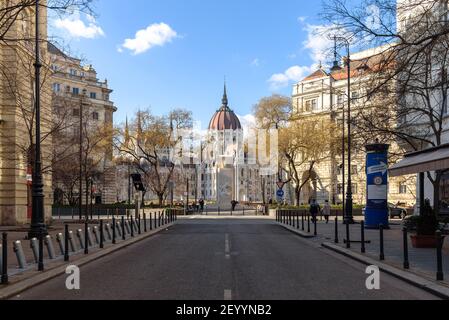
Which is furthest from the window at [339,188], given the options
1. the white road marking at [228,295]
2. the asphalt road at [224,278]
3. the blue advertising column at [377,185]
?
the white road marking at [228,295]

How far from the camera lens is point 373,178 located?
30.7 meters

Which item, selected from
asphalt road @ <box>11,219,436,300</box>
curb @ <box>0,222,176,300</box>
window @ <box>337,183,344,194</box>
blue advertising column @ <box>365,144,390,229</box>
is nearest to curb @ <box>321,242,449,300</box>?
asphalt road @ <box>11,219,436,300</box>

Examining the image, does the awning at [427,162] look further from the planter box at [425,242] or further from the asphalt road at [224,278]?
the asphalt road at [224,278]

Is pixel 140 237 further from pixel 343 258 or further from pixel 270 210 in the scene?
pixel 270 210

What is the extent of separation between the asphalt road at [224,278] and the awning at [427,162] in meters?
3.93

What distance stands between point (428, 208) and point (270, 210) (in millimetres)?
37845

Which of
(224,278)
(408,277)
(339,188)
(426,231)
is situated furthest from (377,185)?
(339,188)

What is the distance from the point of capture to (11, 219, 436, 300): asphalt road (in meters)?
9.94

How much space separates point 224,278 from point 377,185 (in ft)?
66.4

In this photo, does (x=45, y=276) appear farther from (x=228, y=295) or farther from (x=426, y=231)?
(x=426, y=231)

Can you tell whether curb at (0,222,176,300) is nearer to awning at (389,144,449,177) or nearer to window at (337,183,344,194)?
awning at (389,144,449,177)

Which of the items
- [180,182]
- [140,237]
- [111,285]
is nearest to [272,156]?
[180,182]

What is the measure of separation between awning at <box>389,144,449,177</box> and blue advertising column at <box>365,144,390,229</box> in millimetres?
9246

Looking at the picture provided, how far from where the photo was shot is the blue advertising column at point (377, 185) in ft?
99.7
